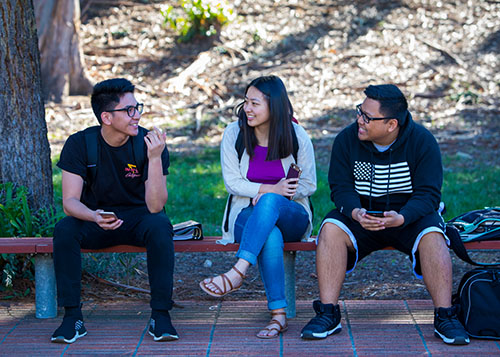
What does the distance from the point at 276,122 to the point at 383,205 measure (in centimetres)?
Result: 92

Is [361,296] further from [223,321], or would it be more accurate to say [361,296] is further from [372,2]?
[372,2]

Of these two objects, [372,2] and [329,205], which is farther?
[372,2]

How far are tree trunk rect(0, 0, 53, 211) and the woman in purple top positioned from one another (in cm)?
160

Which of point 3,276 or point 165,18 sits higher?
point 165,18

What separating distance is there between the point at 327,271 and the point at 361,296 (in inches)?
45.6

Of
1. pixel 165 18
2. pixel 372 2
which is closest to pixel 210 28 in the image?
pixel 165 18

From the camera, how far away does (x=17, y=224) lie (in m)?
5.14

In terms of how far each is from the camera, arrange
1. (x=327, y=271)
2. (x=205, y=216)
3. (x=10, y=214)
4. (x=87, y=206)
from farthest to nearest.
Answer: (x=205, y=216) → (x=10, y=214) → (x=87, y=206) → (x=327, y=271)

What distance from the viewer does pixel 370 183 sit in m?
4.68

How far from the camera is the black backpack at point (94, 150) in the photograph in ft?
15.1

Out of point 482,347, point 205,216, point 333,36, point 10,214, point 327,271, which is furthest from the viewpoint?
point 333,36

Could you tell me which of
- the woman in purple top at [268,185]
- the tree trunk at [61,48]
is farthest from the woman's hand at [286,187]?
the tree trunk at [61,48]

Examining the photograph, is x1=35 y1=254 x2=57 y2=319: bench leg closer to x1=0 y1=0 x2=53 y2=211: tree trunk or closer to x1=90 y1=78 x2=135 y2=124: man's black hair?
x1=0 y1=0 x2=53 y2=211: tree trunk

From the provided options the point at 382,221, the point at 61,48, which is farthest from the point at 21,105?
the point at 61,48
